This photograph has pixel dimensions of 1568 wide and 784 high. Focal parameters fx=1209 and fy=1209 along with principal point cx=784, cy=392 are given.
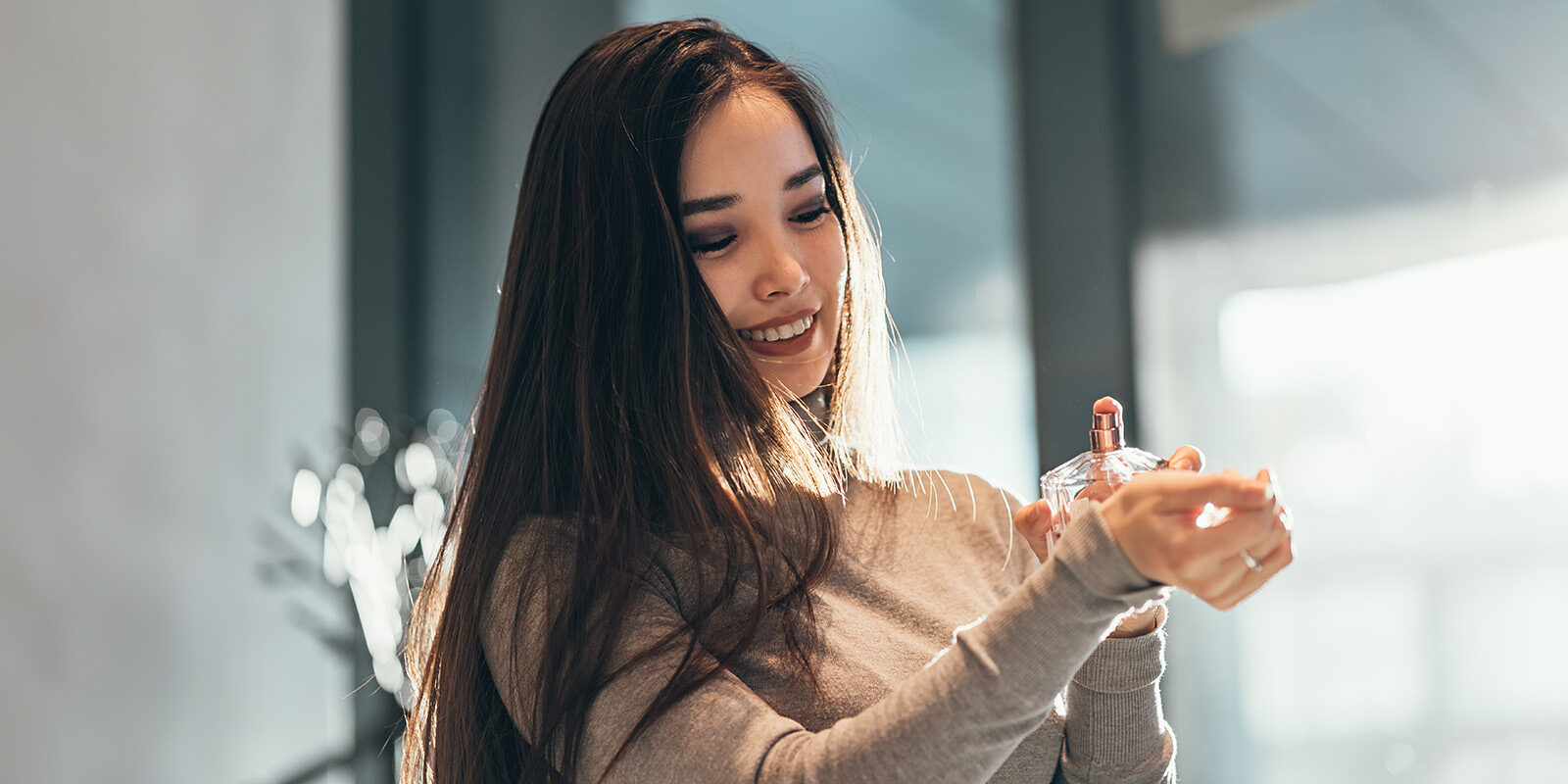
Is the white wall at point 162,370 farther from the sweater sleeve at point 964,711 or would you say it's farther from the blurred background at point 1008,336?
the sweater sleeve at point 964,711

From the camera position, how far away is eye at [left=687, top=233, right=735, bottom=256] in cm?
104

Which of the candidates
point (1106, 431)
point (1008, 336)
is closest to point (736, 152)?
point (1106, 431)

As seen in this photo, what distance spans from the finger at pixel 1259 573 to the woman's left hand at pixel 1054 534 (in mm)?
152

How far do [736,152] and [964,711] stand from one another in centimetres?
54

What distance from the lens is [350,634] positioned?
7.98ft

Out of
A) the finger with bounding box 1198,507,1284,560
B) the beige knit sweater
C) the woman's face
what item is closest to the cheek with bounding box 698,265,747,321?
the woman's face

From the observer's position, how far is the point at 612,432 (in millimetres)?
972

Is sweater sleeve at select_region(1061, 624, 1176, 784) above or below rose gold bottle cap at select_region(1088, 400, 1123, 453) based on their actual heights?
below

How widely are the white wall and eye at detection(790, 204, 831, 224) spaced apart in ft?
4.30

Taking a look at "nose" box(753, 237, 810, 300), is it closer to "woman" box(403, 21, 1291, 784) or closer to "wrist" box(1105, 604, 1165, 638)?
"woman" box(403, 21, 1291, 784)

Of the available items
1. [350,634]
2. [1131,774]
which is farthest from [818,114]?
[350,634]

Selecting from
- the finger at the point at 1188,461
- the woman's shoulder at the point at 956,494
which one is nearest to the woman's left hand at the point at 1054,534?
the finger at the point at 1188,461

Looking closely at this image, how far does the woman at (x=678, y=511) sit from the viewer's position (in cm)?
85

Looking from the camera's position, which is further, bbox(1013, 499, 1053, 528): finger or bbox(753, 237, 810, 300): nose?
bbox(753, 237, 810, 300): nose
